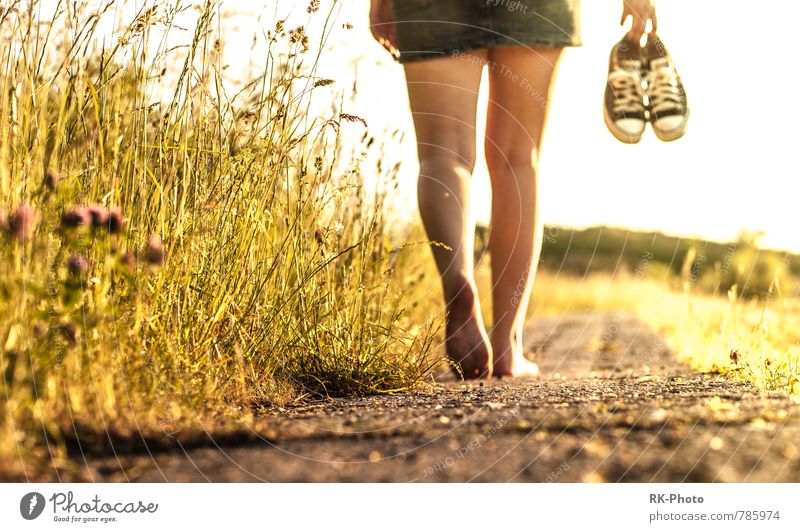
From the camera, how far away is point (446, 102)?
201cm

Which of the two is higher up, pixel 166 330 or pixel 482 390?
pixel 166 330

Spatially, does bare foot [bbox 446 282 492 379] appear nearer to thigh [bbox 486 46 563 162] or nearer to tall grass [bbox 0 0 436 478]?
tall grass [bbox 0 0 436 478]

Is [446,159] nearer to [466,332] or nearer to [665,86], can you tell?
[466,332]

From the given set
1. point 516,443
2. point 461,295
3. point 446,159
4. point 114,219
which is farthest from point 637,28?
point 114,219

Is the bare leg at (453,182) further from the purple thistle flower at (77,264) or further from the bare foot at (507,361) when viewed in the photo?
the purple thistle flower at (77,264)

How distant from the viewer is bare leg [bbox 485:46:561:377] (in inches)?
82.1

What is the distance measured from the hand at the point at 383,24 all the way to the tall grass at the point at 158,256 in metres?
0.48

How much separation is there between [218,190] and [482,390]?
0.70 metres

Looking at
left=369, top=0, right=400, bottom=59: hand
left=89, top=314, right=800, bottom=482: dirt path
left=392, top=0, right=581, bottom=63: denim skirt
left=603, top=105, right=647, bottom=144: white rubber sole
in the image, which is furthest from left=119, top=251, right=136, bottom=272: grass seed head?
left=603, top=105, right=647, bottom=144: white rubber sole

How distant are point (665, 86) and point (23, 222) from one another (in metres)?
1.74

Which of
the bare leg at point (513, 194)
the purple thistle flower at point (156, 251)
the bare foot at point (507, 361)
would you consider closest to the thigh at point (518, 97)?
the bare leg at point (513, 194)
